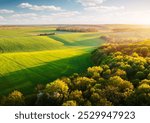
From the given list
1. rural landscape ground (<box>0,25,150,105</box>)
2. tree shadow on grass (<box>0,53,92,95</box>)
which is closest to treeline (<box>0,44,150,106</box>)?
rural landscape ground (<box>0,25,150,105</box>)

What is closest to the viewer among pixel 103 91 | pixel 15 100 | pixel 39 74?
pixel 103 91

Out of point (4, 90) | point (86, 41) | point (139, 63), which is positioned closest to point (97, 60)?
point (139, 63)

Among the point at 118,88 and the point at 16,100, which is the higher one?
the point at 118,88

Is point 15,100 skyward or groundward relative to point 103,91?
groundward

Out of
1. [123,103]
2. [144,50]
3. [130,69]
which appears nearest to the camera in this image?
[123,103]

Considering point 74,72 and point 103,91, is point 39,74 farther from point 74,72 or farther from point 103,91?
point 103,91

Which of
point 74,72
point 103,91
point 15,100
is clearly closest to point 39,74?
point 74,72

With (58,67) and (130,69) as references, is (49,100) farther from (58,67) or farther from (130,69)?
(58,67)

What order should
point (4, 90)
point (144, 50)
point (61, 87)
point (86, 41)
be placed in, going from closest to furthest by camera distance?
1. point (61, 87)
2. point (4, 90)
3. point (144, 50)
4. point (86, 41)

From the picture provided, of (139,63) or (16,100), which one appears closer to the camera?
(16,100)
